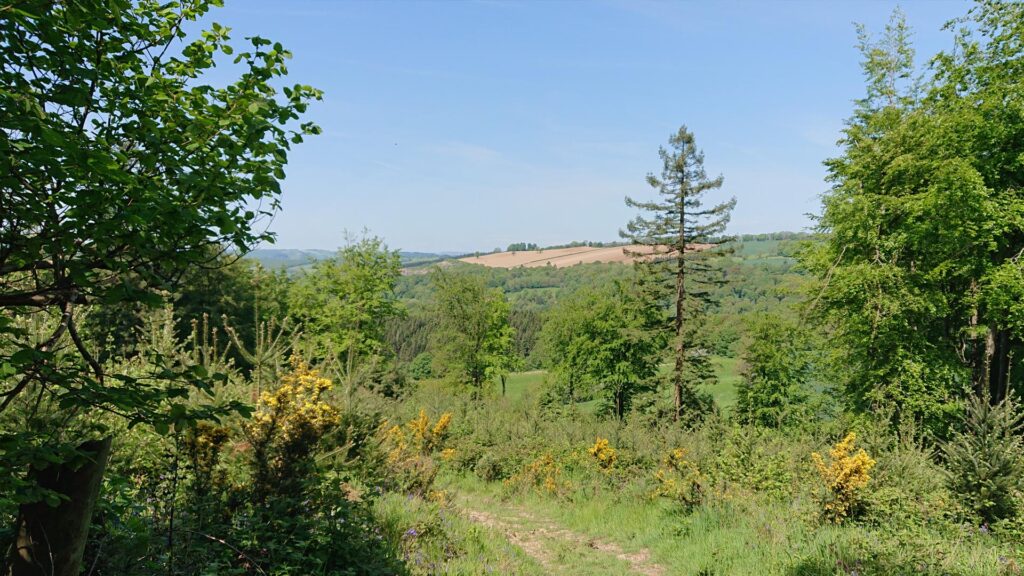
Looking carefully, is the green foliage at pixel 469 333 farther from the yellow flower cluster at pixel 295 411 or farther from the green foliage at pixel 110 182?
the green foliage at pixel 110 182

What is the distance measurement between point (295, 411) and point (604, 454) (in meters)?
10.6

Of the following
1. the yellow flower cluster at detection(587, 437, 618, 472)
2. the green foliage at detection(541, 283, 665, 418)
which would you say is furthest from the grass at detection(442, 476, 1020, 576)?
the green foliage at detection(541, 283, 665, 418)

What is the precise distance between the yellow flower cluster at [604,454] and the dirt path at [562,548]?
3552 mm

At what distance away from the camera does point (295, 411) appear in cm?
539

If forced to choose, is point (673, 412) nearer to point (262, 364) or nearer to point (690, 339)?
point (690, 339)

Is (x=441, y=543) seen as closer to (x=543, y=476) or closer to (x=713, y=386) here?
(x=543, y=476)

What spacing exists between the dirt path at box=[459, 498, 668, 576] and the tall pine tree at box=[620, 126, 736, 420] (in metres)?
15.1

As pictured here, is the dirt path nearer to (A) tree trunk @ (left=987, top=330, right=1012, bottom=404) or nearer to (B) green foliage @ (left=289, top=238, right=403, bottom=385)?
(A) tree trunk @ (left=987, top=330, right=1012, bottom=404)

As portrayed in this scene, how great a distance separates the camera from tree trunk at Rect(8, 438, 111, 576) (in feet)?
7.32

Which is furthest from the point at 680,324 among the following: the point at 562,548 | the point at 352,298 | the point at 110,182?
the point at 110,182

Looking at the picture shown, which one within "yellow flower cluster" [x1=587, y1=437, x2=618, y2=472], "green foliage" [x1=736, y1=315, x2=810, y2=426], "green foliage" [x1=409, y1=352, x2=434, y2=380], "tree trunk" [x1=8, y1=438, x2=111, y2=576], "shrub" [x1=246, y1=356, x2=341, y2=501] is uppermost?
"tree trunk" [x1=8, y1=438, x2=111, y2=576]

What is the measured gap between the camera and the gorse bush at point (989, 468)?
26.8ft

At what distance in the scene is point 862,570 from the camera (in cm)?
603

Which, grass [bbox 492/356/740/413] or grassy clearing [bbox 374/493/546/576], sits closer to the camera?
grassy clearing [bbox 374/493/546/576]
